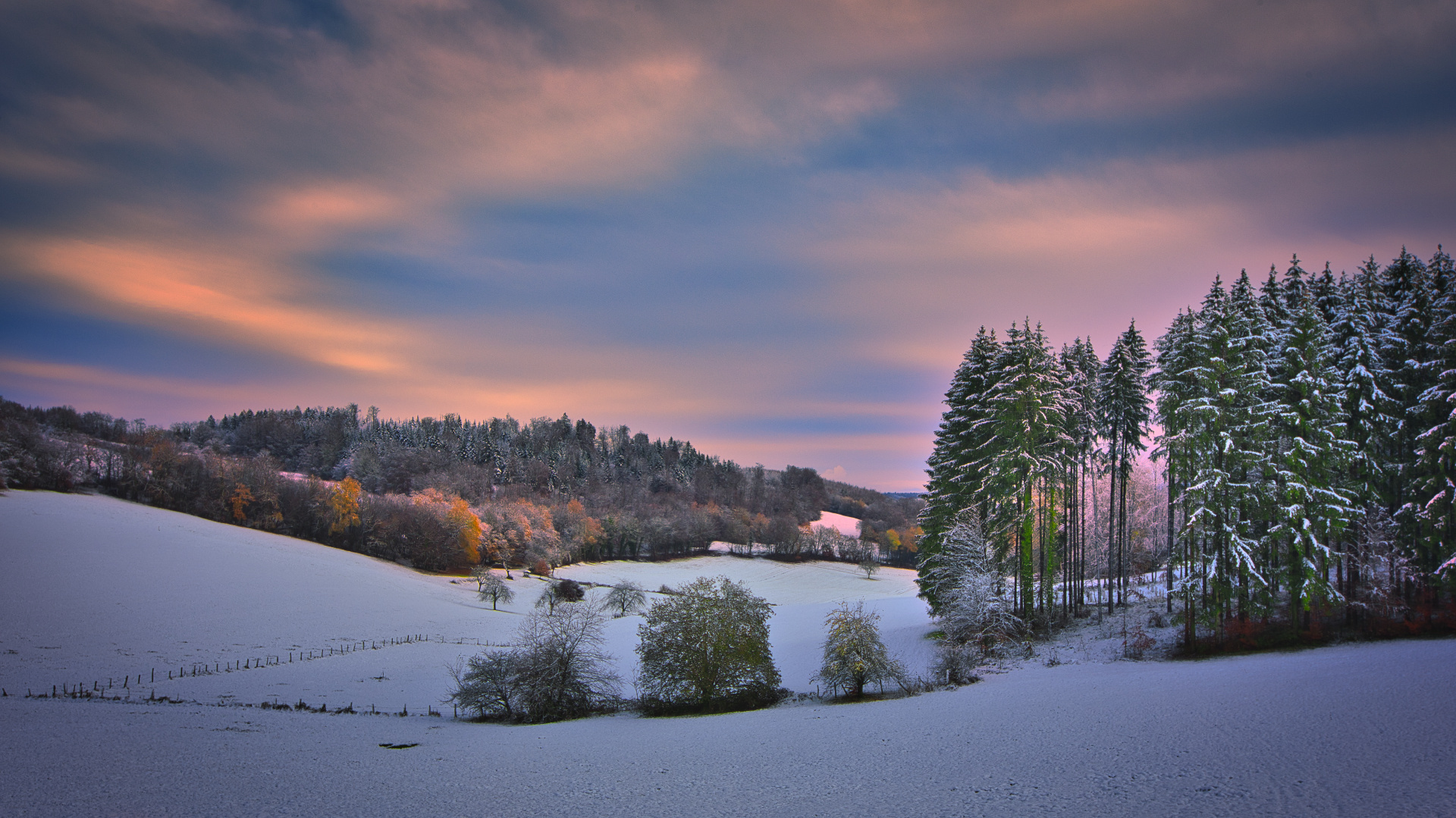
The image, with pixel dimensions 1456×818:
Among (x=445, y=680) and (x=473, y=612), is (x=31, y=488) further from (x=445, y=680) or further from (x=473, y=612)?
(x=445, y=680)

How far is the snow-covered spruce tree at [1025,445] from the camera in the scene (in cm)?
3284

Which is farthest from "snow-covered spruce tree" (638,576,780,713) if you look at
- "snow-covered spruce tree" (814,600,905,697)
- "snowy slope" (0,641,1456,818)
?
"snowy slope" (0,641,1456,818)

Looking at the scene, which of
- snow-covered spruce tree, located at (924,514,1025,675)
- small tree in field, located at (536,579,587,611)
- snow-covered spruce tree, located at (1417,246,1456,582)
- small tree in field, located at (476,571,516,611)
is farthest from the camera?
small tree in field, located at (476,571,516,611)

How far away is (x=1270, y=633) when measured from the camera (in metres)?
27.3

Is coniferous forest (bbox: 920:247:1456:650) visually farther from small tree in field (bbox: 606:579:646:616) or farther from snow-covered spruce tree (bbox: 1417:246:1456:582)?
A: small tree in field (bbox: 606:579:646:616)

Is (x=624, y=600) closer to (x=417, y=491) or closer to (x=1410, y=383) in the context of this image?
(x=1410, y=383)

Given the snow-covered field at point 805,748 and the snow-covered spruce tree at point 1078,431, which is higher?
the snow-covered spruce tree at point 1078,431

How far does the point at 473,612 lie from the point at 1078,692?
62.6 meters

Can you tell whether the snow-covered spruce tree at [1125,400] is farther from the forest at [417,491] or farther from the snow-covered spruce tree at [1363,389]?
the forest at [417,491]

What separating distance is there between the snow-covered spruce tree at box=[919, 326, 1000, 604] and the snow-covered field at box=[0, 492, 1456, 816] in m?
10.1

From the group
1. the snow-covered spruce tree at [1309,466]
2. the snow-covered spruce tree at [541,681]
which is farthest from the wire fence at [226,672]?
the snow-covered spruce tree at [1309,466]

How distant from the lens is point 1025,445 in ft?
109

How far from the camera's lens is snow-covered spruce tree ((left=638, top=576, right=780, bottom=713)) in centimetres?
2731

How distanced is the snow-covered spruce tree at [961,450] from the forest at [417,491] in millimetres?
75812
